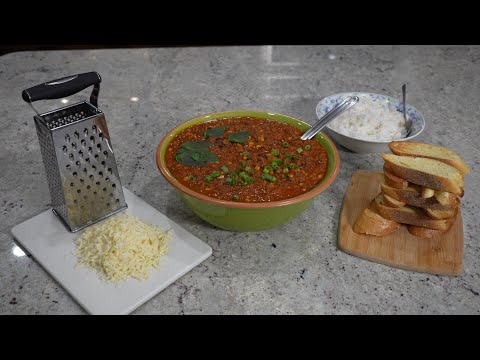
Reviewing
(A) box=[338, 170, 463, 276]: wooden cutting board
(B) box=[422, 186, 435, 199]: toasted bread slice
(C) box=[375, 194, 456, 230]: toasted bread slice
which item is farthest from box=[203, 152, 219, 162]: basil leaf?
(B) box=[422, 186, 435, 199]: toasted bread slice

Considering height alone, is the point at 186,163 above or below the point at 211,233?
above

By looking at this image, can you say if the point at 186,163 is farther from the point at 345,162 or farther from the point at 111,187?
the point at 345,162

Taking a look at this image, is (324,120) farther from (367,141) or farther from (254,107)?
(254,107)

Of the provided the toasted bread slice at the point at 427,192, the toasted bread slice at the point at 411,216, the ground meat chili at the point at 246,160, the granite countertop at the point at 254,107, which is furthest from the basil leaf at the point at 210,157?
the toasted bread slice at the point at 427,192

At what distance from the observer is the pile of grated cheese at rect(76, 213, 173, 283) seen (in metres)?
1.72

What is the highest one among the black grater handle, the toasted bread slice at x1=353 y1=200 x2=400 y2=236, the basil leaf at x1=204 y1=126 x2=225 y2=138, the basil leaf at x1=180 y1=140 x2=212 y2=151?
the black grater handle

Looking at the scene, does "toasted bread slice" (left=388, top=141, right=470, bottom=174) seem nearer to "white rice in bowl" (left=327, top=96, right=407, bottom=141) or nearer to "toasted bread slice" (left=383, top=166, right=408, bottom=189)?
"toasted bread slice" (left=383, top=166, right=408, bottom=189)

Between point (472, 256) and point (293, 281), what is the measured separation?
782 mm

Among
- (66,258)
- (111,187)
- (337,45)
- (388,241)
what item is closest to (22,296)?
(66,258)

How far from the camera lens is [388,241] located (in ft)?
6.39

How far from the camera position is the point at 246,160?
1.99m

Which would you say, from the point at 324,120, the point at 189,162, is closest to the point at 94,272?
the point at 189,162

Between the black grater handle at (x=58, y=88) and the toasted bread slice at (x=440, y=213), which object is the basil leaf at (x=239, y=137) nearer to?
the black grater handle at (x=58, y=88)

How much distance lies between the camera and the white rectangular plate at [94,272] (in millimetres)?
1644
